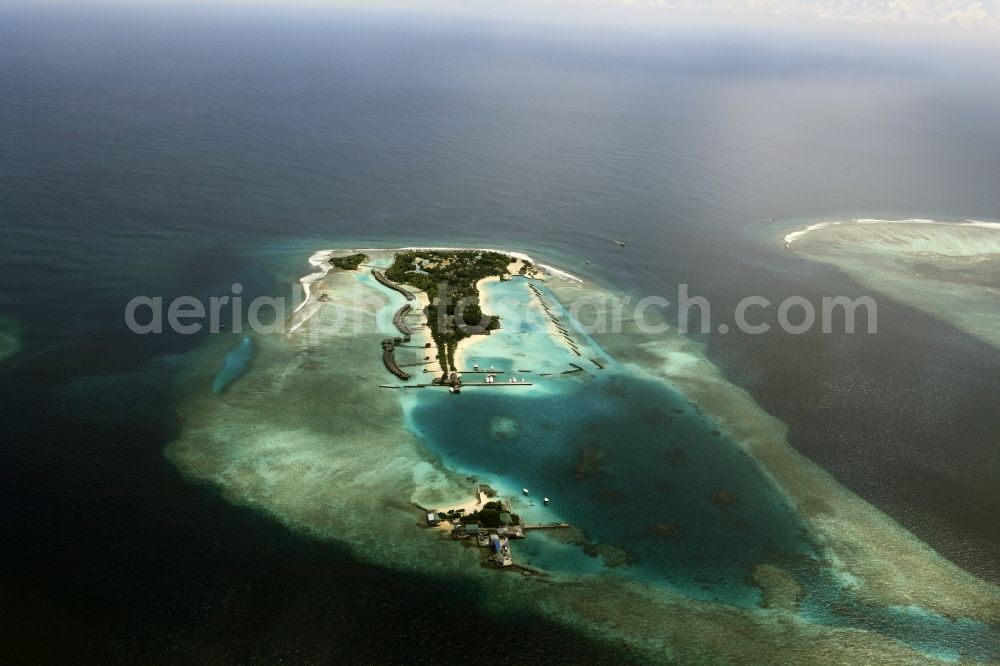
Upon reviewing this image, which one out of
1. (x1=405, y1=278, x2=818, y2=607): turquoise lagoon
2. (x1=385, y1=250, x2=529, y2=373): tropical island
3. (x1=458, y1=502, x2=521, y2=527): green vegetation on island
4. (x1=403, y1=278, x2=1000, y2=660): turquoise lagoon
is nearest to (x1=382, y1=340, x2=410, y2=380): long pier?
(x1=405, y1=278, x2=818, y2=607): turquoise lagoon

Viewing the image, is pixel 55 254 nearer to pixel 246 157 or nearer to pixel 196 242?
pixel 196 242

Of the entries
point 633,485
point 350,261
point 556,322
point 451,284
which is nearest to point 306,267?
point 350,261

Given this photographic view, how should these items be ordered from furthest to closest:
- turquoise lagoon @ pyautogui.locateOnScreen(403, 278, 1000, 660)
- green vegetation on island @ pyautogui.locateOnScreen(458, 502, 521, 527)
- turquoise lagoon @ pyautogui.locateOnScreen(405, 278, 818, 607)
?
green vegetation on island @ pyautogui.locateOnScreen(458, 502, 521, 527) → turquoise lagoon @ pyautogui.locateOnScreen(405, 278, 818, 607) → turquoise lagoon @ pyautogui.locateOnScreen(403, 278, 1000, 660)

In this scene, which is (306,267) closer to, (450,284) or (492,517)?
(450,284)

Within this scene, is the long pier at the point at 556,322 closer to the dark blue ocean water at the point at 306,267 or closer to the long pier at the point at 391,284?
the dark blue ocean water at the point at 306,267

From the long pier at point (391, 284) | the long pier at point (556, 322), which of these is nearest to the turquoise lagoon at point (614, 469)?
the long pier at point (556, 322)

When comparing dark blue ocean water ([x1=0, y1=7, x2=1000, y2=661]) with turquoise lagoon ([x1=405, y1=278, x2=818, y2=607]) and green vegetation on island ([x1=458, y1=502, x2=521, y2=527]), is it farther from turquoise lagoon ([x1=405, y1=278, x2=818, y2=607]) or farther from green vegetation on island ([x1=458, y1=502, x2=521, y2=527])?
green vegetation on island ([x1=458, y1=502, x2=521, y2=527])

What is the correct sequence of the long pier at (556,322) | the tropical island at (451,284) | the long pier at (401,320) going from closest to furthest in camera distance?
the long pier at (556,322) < the tropical island at (451,284) < the long pier at (401,320)

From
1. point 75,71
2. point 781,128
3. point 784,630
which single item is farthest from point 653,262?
point 75,71
